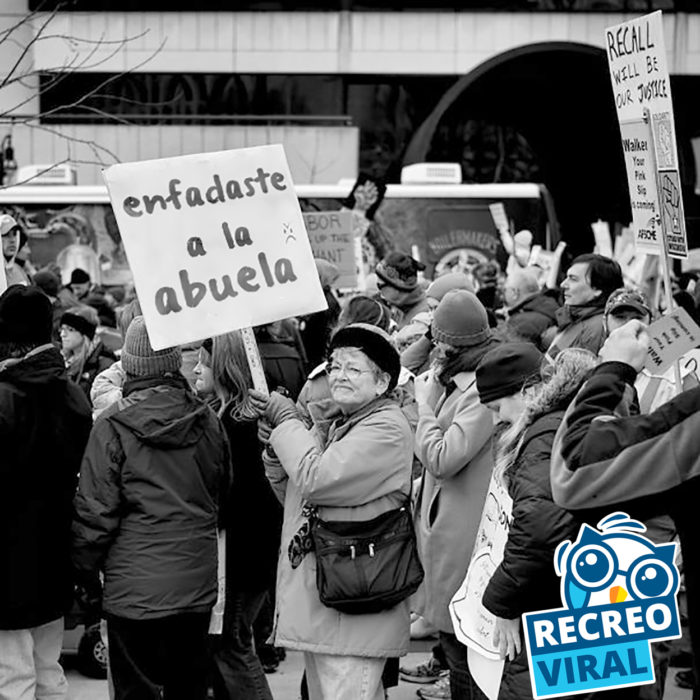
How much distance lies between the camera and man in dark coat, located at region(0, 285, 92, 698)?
5602 mm

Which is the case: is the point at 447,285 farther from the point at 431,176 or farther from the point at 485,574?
the point at 431,176

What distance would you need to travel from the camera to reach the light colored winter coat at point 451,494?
19.1 feet

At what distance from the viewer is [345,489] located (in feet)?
17.4

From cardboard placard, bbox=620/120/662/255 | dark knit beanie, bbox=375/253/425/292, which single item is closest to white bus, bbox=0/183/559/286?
dark knit beanie, bbox=375/253/425/292

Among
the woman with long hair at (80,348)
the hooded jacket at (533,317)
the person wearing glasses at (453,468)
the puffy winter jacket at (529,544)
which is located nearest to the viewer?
the puffy winter jacket at (529,544)

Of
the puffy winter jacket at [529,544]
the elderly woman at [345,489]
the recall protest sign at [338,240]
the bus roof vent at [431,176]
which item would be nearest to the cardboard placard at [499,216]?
the bus roof vent at [431,176]

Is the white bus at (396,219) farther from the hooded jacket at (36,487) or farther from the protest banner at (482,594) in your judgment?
the protest banner at (482,594)

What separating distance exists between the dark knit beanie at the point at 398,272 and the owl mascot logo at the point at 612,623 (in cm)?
576

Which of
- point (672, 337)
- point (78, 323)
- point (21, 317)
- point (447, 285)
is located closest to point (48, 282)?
point (78, 323)

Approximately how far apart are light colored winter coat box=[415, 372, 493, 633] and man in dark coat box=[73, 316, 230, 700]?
904 mm

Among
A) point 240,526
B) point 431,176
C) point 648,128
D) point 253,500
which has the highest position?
point 648,128

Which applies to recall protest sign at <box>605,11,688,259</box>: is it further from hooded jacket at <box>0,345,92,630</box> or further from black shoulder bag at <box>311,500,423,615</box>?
hooded jacket at <box>0,345,92,630</box>

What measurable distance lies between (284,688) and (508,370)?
2842 mm

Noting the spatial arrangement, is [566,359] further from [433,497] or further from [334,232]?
[334,232]
